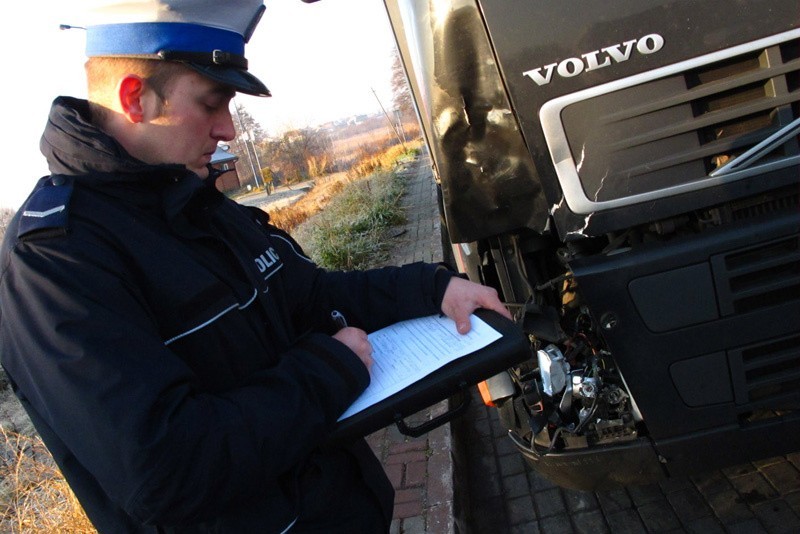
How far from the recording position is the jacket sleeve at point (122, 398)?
45.0 inches

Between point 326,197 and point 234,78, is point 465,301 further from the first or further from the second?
point 326,197

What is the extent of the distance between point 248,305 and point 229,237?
0.70ft

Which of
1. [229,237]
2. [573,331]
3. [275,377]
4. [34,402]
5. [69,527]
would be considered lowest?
[69,527]

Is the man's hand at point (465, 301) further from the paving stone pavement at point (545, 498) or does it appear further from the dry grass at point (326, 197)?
the dry grass at point (326, 197)

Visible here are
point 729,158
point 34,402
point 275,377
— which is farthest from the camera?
point 729,158

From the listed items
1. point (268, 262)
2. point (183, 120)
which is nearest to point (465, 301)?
point (268, 262)

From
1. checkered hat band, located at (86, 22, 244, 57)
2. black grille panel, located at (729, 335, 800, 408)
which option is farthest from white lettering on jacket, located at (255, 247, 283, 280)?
black grille panel, located at (729, 335, 800, 408)

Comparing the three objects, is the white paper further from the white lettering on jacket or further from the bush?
the bush

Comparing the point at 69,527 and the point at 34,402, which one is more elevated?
the point at 34,402

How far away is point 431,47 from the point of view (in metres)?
2.09

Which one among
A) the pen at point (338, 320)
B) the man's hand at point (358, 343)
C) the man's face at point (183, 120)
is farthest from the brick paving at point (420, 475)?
the man's face at point (183, 120)

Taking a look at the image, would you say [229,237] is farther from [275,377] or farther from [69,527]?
[69,527]

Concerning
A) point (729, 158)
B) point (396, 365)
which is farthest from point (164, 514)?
point (729, 158)

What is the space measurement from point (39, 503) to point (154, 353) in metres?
2.72
